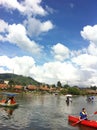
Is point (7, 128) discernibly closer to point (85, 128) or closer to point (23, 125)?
point (23, 125)

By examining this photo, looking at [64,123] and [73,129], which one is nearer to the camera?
Result: [73,129]

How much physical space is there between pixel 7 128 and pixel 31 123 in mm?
5834

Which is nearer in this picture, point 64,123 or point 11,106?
point 64,123

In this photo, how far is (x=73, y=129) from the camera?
37.9m

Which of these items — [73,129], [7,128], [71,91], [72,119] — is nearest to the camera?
[7,128]

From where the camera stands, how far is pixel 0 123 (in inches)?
1533

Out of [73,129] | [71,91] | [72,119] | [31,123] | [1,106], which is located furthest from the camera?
[71,91]

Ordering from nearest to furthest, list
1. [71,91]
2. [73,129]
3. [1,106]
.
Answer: [73,129] < [1,106] < [71,91]

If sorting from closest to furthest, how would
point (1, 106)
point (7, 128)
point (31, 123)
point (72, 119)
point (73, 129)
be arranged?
point (7, 128) < point (73, 129) < point (31, 123) < point (72, 119) < point (1, 106)

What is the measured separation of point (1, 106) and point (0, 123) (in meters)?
22.8

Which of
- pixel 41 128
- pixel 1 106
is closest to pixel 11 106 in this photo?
pixel 1 106

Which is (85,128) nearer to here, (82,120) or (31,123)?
(82,120)

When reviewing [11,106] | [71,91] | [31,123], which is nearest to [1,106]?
[11,106]

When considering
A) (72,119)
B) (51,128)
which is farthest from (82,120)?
(51,128)
